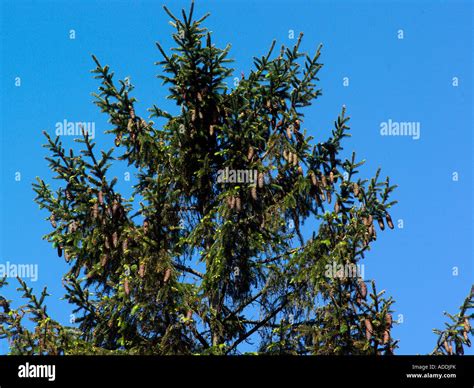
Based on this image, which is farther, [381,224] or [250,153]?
[250,153]

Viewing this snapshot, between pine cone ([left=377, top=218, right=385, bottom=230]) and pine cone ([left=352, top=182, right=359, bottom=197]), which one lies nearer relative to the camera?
pine cone ([left=377, top=218, right=385, bottom=230])

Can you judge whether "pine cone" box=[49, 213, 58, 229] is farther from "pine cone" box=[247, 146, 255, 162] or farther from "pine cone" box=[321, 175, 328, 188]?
"pine cone" box=[321, 175, 328, 188]

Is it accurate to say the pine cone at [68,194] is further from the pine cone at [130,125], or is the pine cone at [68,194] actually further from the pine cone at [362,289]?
the pine cone at [362,289]

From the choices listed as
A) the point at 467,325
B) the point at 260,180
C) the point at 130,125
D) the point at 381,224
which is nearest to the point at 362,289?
the point at 381,224

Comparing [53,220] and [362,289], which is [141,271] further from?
[362,289]


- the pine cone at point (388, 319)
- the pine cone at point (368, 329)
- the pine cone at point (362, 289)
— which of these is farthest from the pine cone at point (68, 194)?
the pine cone at point (388, 319)

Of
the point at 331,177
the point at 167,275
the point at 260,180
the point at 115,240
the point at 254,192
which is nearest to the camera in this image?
the point at 167,275

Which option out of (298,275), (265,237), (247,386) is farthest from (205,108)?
(247,386)

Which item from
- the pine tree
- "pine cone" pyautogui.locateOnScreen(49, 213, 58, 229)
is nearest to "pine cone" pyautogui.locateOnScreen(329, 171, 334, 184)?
the pine tree

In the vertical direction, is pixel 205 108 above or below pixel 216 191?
above

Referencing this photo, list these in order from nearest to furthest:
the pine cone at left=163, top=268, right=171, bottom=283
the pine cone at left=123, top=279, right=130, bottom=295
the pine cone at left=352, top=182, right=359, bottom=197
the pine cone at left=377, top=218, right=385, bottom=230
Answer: the pine cone at left=123, top=279, right=130, bottom=295, the pine cone at left=163, top=268, right=171, bottom=283, the pine cone at left=377, top=218, right=385, bottom=230, the pine cone at left=352, top=182, right=359, bottom=197

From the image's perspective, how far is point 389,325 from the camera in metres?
13.9

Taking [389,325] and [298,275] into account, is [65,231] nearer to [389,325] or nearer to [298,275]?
[298,275]

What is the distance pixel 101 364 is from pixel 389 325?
4868mm
